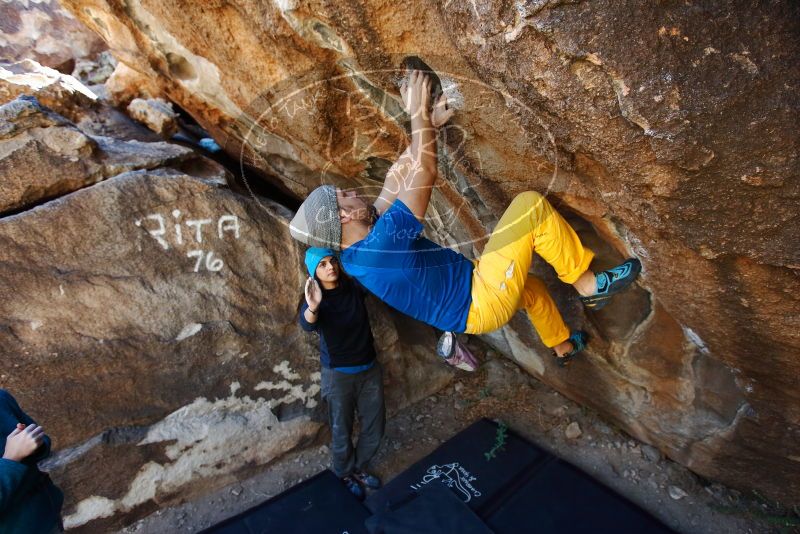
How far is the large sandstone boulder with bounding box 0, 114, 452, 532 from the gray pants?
1.24 ft

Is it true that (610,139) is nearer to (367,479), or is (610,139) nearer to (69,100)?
(367,479)

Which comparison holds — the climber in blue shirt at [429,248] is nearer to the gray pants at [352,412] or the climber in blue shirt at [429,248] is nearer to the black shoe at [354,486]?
the gray pants at [352,412]

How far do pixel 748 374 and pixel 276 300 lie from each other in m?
2.51

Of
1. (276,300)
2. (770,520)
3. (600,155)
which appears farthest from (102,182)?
(770,520)

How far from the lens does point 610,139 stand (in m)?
1.50

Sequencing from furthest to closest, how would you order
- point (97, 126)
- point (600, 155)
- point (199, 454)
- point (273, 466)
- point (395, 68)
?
1. point (97, 126)
2. point (273, 466)
3. point (199, 454)
4. point (395, 68)
5. point (600, 155)

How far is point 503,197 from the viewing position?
7.89ft

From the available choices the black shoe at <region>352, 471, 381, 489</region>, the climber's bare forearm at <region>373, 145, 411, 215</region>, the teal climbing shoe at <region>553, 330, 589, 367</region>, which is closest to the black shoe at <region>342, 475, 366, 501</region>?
the black shoe at <region>352, 471, 381, 489</region>

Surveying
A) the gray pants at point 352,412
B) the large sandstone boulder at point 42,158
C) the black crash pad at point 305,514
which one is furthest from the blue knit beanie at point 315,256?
the black crash pad at point 305,514

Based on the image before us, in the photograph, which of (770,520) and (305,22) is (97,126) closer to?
(305,22)

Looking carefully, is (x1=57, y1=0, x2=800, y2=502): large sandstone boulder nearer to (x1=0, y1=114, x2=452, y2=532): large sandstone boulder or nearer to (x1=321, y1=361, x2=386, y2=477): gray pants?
(x1=0, y1=114, x2=452, y2=532): large sandstone boulder

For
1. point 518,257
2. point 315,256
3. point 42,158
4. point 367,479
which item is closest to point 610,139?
point 518,257

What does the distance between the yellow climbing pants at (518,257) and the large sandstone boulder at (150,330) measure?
4.26 feet

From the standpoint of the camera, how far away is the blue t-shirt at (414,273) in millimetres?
2061
